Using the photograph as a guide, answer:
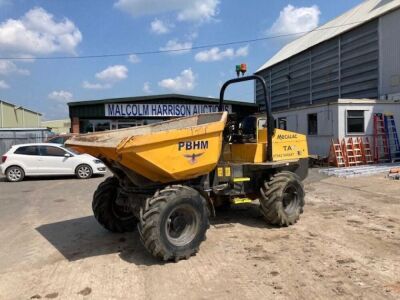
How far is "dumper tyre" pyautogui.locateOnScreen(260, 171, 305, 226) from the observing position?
23.2 ft

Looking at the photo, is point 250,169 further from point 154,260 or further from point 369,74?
point 369,74

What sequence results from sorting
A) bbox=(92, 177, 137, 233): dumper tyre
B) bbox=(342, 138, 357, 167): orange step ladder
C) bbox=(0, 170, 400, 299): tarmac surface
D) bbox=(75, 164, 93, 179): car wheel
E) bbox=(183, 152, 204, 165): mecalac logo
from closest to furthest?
bbox=(0, 170, 400, 299): tarmac surface
bbox=(183, 152, 204, 165): mecalac logo
bbox=(92, 177, 137, 233): dumper tyre
bbox=(75, 164, 93, 179): car wheel
bbox=(342, 138, 357, 167): orange step ladder

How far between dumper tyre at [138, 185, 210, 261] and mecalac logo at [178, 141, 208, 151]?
1.75ft

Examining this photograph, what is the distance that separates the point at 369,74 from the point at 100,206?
15927 mm

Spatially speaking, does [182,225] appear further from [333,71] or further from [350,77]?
[333,71]

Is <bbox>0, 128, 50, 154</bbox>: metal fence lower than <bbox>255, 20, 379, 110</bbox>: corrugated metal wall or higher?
lower

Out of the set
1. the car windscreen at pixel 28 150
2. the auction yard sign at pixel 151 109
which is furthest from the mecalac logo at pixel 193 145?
the auction yard sign at pixel 151 109

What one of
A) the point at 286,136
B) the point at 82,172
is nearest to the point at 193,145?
the point at 286,136

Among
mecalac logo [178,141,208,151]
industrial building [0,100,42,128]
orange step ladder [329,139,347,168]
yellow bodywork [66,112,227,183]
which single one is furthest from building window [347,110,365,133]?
industrial building [0,100,42,128]

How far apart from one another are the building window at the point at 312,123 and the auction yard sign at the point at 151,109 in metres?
8.21

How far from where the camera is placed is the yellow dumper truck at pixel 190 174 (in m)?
5.41

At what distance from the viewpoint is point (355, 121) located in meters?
17.1

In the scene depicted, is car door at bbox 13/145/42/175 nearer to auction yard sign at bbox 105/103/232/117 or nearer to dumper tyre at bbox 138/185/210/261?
auction yard sign at bbox 105/103/232/117

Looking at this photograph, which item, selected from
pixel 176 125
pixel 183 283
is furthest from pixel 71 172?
pixel 183 283
